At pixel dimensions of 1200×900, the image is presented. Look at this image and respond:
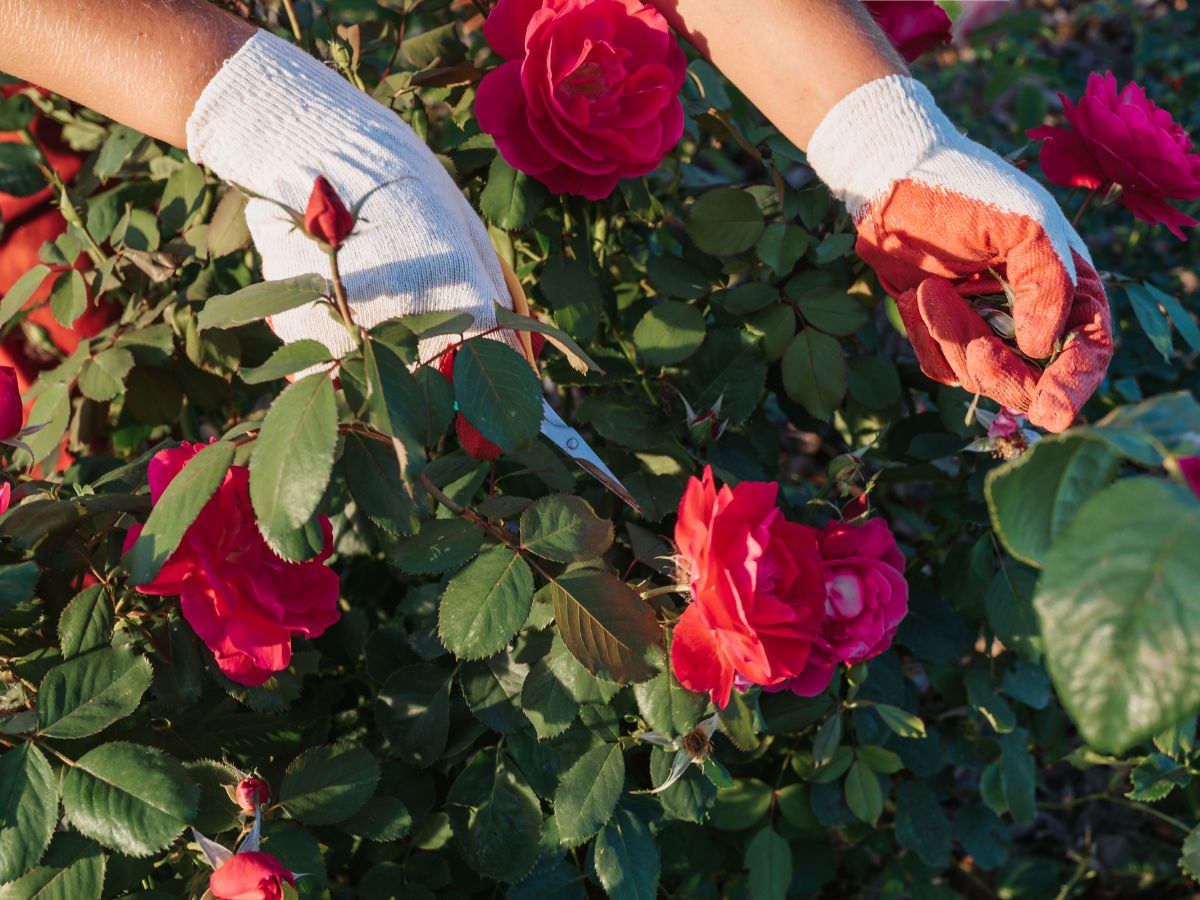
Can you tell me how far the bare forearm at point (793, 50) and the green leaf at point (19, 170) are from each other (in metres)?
1.12

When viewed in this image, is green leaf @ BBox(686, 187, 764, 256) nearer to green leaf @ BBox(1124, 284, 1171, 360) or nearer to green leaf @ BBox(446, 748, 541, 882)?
green leaf @ BBox(1124, 284, 1171, 360)

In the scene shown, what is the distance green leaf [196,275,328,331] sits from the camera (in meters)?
0.92

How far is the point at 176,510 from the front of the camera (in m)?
0.92

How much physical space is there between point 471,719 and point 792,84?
3.25 feet

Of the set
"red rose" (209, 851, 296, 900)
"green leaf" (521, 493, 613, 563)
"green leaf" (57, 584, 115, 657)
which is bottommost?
"red rose" (209, 851, 296, 900)

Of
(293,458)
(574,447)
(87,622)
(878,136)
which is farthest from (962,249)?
(87,622)

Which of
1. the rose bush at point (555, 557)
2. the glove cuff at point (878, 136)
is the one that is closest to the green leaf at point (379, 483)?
the rose bush at point (555, 557)

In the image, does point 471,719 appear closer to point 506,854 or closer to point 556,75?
point 506,854

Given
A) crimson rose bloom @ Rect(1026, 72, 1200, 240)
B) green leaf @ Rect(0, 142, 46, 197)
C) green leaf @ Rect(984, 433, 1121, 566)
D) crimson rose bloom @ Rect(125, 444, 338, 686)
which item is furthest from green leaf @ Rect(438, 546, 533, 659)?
green leaf @ Rect(0, 142, 46, 197)

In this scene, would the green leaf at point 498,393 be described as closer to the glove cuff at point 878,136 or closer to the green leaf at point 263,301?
the green leaf at point 263,301

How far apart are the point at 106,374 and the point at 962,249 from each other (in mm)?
1228

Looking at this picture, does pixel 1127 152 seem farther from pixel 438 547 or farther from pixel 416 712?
pixel 416 712

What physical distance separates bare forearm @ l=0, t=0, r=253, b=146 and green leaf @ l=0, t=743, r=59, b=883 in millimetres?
812

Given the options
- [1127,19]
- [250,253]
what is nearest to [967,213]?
[250,253]
